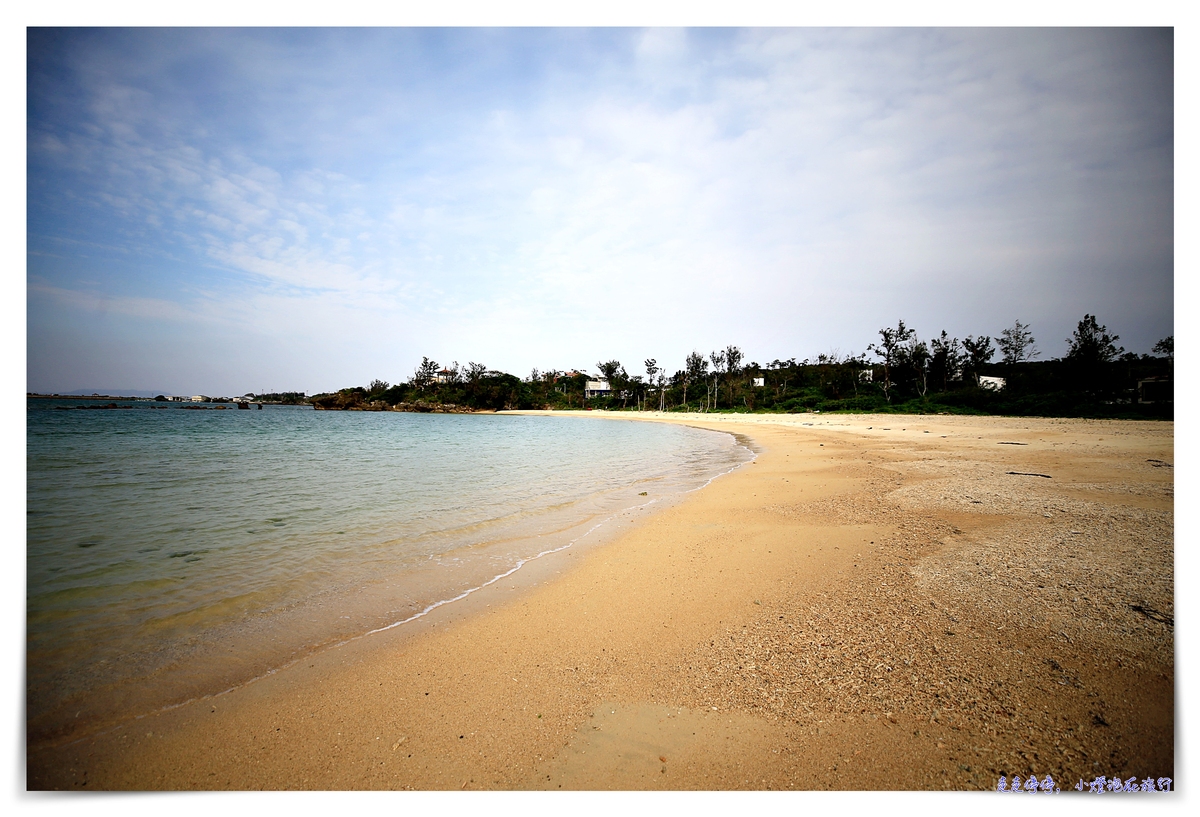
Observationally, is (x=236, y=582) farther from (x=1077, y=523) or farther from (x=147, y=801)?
(x=1077, y=523)

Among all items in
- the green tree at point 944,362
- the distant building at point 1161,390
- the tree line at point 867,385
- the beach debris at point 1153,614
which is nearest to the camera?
the beach debris at point 1153,614

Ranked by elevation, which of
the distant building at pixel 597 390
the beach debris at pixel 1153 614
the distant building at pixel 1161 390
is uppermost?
the distant building at pixel 597 390

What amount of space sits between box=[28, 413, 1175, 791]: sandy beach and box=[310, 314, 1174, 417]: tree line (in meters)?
2.02


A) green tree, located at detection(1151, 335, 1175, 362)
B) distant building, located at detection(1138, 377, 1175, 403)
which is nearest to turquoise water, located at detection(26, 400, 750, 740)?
green tree, located at detection(1151, 335, 1175, 362)

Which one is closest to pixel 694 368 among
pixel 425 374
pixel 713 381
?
pixel 713 381

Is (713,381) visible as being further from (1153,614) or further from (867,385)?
(1153,614)

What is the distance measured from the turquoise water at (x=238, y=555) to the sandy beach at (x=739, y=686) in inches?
18.3

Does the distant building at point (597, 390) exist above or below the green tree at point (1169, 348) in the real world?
above

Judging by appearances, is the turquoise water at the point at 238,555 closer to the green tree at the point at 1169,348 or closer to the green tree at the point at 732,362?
the green tree at the point at 1169,348

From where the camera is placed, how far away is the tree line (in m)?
21.7

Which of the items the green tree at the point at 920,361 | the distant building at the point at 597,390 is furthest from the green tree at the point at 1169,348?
the distant building at the point at 597,390

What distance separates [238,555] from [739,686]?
18.0 ft

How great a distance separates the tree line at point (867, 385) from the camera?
2172 centimetres
